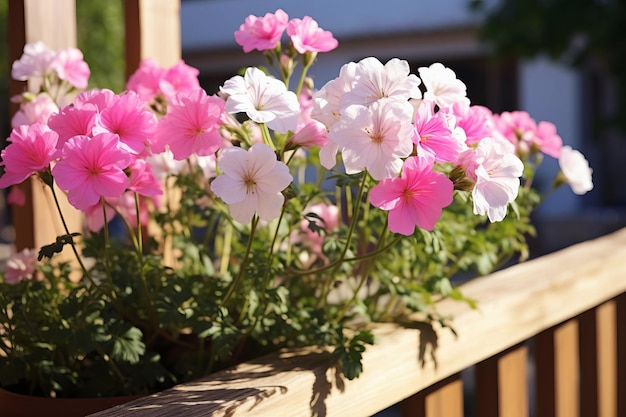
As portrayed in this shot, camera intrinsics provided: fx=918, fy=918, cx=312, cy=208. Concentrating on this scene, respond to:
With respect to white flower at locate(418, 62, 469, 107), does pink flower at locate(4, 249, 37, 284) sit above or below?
below

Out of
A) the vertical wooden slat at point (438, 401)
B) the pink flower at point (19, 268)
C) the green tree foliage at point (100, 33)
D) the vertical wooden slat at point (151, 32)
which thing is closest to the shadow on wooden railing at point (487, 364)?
the vertical wooden slat at point (438, 401)

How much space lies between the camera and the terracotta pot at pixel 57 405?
84cm

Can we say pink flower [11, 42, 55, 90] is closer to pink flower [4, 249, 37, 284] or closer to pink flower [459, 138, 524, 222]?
pink flower [4, 249, 37, 284]

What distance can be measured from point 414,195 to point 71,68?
514 millimetres

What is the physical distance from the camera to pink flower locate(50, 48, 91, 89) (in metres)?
1.06

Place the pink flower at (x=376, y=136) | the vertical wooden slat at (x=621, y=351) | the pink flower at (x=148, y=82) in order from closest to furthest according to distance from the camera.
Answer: the pink flower at (x=376, y=136)
the pink flower at (x=148, y=82)
the vertical wooden slat at (x=621, y=351)

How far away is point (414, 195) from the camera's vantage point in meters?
0.75

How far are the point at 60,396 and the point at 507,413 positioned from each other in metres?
0.59

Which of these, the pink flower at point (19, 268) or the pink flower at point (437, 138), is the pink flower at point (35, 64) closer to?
the pink flower at point (19, 268)

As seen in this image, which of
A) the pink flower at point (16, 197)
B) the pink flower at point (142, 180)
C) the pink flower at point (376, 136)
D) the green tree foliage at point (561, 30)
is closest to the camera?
the pink flower at point (376, 136)

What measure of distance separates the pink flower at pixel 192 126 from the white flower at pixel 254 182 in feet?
0.26

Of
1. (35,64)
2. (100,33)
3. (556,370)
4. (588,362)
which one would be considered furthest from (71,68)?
(100,33)

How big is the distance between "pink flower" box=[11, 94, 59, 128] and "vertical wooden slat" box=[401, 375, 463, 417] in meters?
0.51

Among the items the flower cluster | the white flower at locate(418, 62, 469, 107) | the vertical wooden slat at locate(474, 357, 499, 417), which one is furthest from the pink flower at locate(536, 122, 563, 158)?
the white flower at locate(418, 62, 469, 107)
